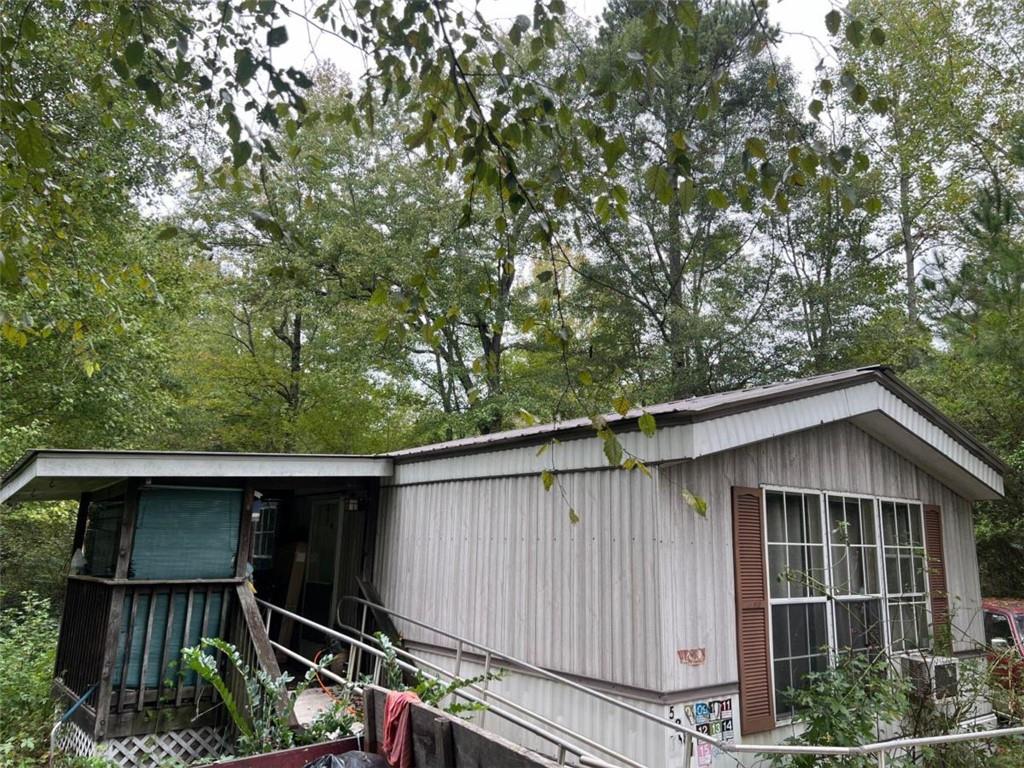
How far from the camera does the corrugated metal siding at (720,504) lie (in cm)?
550

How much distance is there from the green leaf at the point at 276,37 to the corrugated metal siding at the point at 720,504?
3.87 metres

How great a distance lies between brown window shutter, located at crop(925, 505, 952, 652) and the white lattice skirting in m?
6.87

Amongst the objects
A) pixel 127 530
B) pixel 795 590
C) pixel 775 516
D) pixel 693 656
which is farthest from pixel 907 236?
pixel 127 530

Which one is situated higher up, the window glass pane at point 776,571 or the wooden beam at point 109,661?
the window glass pane at point 776,571

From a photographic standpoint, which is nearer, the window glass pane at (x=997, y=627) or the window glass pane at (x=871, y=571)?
the window glass pane at (x=871, y=571)

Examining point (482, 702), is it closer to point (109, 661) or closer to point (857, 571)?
point (109, 661)

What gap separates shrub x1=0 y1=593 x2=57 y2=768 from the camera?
23.2 ft

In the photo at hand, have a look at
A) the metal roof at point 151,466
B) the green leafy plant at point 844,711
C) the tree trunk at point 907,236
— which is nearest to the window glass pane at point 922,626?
the green leafy plant at point 844,711

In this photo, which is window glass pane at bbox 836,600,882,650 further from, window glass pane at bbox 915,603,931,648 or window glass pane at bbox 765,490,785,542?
window glass pane at bbox 765,490,785,542

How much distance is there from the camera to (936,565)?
26.1 ft

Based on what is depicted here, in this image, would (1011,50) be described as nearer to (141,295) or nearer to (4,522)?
(141,295)

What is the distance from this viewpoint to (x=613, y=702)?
5152 mm

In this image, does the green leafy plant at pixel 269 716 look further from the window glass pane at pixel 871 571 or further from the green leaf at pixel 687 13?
the window glass pane at pixel 871 571

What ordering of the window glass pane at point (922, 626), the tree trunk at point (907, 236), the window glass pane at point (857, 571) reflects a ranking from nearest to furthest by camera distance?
the window glass pane at point (857, 571), the window glass pane at point (922, 626), the tree trunk at point (907, 236)
